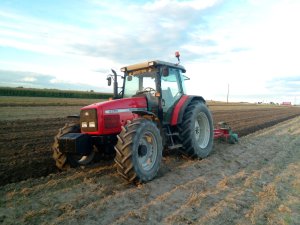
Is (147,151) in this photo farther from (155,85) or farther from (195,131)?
(195,131)

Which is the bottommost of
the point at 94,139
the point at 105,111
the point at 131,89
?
the point at 94,139

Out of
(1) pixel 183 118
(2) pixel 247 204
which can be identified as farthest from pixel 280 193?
(1) pixel 183 118

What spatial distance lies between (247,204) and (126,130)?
2.27 meters

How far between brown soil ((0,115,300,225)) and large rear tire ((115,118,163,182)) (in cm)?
23

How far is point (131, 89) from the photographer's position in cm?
720

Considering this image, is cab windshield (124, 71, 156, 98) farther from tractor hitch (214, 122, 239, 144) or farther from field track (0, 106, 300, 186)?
tractor hitch (214, 122, 239, 144)

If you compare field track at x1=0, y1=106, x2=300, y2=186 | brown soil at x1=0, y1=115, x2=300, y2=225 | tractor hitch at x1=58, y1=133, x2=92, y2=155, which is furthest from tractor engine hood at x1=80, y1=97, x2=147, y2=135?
field track at x1=0, y1=106, x2=300, y2=186

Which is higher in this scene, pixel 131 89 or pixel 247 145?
pixel 131 89

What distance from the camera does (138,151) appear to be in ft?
18.4

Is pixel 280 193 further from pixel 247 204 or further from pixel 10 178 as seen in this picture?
pixel 10 178

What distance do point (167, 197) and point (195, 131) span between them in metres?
3.24

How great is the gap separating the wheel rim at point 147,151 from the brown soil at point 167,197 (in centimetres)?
34

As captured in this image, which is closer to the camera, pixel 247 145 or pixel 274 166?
pixel 274 166

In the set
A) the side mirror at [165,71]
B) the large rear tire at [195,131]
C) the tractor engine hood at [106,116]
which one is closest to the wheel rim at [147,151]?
the tractor engine hood at [106,116]
